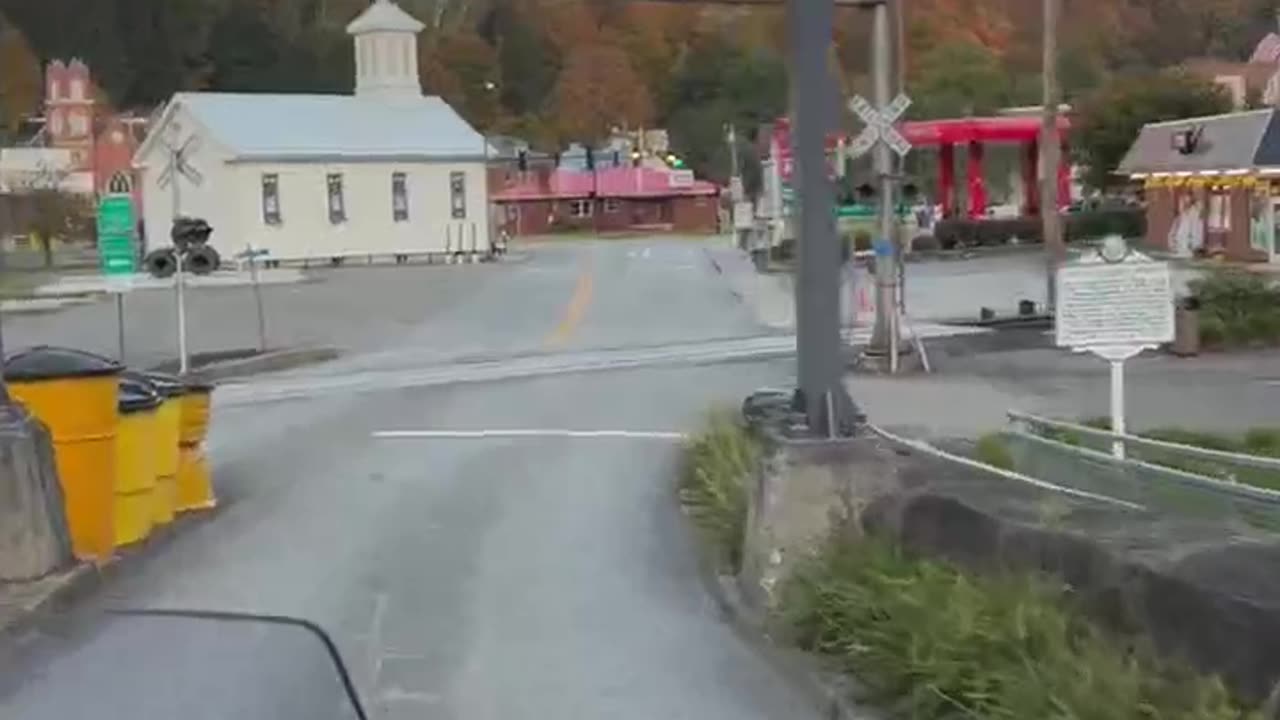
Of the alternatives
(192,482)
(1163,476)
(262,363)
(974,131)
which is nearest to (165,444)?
(192,482)

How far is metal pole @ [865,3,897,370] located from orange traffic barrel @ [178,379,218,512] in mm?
12989

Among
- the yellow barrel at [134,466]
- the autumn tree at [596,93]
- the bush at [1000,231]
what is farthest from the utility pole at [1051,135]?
the autumn tree at [596,93]

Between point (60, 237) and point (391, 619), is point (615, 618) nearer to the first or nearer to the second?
point (391, 619)

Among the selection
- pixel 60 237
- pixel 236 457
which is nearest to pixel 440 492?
pixel 236 457

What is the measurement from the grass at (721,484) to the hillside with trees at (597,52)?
48944 millimetres

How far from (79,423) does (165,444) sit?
2091 millimetres

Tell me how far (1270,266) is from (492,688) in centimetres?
4933

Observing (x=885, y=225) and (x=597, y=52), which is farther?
(x=597, y=52)

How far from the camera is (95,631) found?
14.3 ft

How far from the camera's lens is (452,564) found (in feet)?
44.2

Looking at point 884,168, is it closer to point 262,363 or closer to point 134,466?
point 262,363

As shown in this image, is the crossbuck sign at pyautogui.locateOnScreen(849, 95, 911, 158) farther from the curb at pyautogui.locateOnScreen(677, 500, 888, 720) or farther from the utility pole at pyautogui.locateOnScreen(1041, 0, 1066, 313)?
the curb at pyautogui.locateOnScreen(677, 500, 888, 720)

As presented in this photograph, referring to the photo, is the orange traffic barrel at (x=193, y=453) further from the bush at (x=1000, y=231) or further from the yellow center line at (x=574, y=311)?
the bush at (x=1000, y=231)

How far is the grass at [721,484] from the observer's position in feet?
43.6
